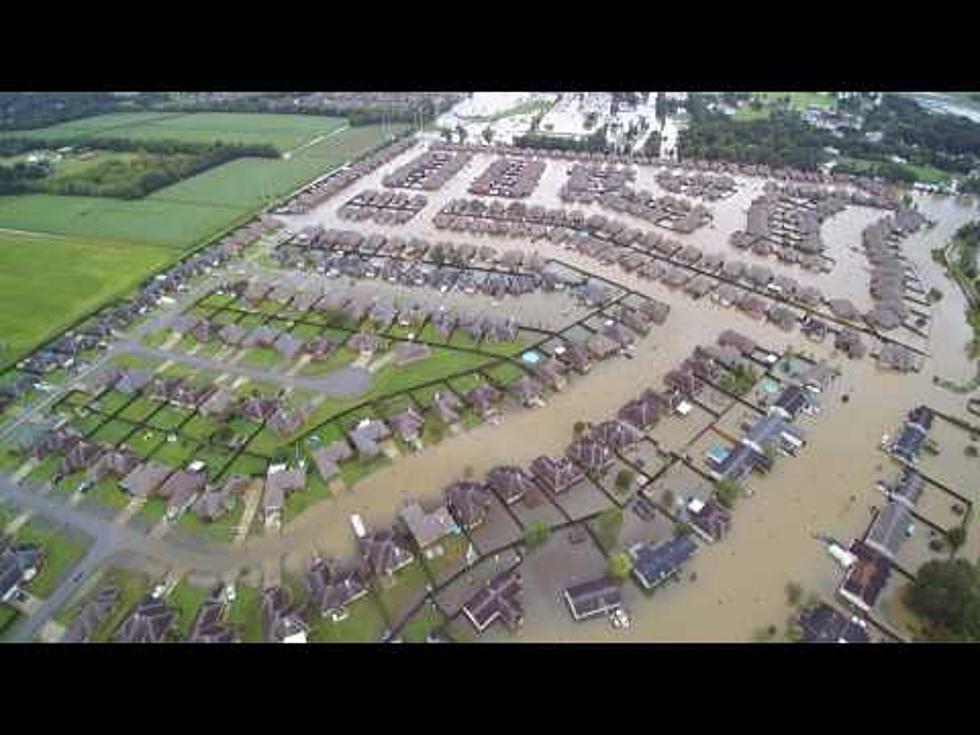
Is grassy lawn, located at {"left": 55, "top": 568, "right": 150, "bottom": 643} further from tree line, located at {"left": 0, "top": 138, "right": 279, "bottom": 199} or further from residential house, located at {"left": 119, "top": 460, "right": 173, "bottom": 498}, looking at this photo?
tree line, located at {"left": 0, "top": 138, "right": 279, "bottom": 199}

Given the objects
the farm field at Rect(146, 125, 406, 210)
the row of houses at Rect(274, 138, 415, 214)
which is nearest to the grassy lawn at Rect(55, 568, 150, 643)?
the row of houses at Rect(274, 138, 415, 214)

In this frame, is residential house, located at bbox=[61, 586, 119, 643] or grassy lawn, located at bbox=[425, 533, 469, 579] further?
grassy lawn, located at bbox=[425, 533, 469, 579]

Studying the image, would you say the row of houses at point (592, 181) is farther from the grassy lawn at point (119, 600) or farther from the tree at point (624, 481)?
the grassy lawn at point (119, 600)

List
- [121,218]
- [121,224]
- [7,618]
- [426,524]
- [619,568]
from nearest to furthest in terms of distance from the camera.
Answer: [7,618]
[619,568]
[426,524]
[121,224]
[121,218]

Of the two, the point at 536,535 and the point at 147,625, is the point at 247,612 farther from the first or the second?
the point at 536,535

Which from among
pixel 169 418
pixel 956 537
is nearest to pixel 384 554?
pixel 169 418
